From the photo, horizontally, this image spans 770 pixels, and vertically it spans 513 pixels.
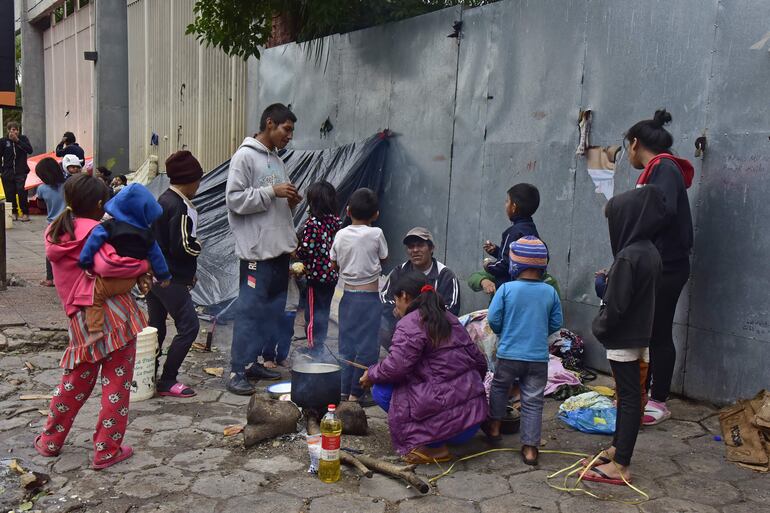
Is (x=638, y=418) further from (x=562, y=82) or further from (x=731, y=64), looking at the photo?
(x=562, y=82)

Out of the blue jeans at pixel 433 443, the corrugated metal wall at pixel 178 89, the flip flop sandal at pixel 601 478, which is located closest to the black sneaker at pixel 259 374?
the blue jeans at pixel 433 443

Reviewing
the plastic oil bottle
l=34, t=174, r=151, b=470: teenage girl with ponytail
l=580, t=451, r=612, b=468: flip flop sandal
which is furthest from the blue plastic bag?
l=34, t=174, r=151, b=470: teenage girl with ponytail

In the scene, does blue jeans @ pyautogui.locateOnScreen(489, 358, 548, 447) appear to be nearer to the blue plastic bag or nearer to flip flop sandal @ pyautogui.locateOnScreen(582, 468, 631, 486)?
flip flop sandal @ pyautogui.locateOnScreen(582, 468, 631, 486)

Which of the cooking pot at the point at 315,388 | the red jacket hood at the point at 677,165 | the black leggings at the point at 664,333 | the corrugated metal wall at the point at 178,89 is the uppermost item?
the corrugated metal wall at the point at 178,89

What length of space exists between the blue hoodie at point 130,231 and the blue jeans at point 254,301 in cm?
116

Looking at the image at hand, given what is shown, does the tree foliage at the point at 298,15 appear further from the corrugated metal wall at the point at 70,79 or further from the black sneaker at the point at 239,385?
the corrugated metal wall at the point at 70,79

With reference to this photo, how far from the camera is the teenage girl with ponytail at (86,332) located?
4.09 meters

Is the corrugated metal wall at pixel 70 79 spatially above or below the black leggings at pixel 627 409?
above

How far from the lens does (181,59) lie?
14.9m

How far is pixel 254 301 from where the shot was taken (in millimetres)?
5598

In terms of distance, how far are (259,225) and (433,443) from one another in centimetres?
221

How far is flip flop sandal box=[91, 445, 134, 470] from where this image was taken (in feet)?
13.5

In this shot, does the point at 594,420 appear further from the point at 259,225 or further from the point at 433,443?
the point at 259,225

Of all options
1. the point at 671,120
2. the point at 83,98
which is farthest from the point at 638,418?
the point at 83,98
